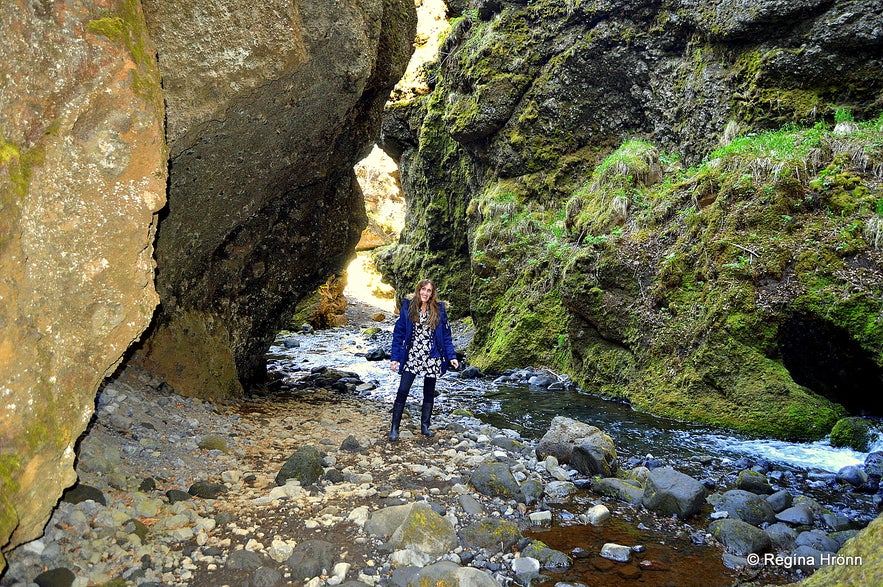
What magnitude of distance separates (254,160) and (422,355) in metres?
3.28

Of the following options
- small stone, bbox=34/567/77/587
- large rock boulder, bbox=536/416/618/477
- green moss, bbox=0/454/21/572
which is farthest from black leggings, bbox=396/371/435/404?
green moss, bbox=0/454/21/572

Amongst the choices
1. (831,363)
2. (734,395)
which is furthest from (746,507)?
(831,363)

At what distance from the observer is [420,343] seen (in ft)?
21.4

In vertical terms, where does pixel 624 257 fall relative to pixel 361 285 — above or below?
above

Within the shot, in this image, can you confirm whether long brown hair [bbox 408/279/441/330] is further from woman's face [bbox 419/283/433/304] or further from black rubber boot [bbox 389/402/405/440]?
black rubber boot [bbox 389/402/405/440]

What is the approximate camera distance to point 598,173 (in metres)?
13.0

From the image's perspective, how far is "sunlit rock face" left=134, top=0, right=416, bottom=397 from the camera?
5.09m

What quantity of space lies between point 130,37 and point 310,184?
4.86 m

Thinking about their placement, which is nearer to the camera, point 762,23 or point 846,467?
point 846,467

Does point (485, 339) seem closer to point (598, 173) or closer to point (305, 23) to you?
point (598, 173)

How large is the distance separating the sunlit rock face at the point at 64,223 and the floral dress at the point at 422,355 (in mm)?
3445

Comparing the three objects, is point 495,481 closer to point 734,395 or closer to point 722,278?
point 734,395

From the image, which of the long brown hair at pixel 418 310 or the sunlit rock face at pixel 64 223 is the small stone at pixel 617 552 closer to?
the long brown hair at pixel 418 310

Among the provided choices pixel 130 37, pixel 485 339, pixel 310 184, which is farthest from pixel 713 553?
pixel 485 339
